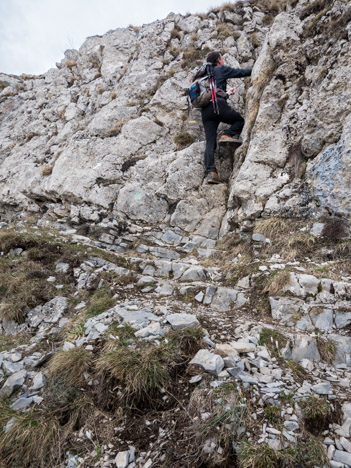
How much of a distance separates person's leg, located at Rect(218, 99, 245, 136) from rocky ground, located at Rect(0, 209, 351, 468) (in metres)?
5.68

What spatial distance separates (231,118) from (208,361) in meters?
10.6

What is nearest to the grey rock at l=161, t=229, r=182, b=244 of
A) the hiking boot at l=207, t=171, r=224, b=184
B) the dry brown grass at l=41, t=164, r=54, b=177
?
the hiking boot at l=207, t=171, r=224, b=184

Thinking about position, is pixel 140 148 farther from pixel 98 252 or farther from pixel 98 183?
pixel 98 252

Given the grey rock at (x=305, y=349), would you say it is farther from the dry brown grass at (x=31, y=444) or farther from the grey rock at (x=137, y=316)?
the dry brown grass at (x=31, y=444)

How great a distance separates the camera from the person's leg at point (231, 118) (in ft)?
35.8

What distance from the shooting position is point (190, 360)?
4.25 m

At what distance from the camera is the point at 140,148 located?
13.8 m

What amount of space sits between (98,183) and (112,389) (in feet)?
35.8

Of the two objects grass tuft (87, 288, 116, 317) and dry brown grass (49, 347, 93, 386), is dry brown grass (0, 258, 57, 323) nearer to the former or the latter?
grass tuft (87, 288, 116, 317)

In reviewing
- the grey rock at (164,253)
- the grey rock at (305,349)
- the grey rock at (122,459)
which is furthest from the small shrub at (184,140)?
the grey rock at (122,459)

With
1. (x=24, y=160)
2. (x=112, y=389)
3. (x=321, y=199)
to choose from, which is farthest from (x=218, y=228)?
(x=24, y=160)

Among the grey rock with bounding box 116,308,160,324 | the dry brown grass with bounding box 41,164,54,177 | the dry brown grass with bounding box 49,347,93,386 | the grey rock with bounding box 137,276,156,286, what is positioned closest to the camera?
the dry brown grass with bounding box 49,347,93,386

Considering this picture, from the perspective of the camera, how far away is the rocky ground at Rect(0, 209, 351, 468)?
3174mm

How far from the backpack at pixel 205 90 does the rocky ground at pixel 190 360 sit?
6.15 metres
